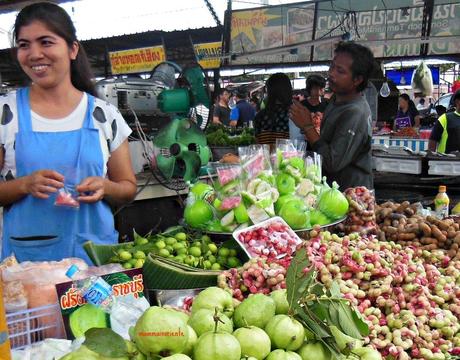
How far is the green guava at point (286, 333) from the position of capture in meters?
1.16

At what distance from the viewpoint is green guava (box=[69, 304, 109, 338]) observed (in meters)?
1.39

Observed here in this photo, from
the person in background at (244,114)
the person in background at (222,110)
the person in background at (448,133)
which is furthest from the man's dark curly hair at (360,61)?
the person in background at (244,114)

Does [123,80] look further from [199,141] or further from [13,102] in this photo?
[13,102]

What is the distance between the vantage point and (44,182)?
1.82 metres

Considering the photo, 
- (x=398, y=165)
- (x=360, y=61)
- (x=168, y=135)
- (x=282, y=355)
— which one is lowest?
(x=398, y=165)

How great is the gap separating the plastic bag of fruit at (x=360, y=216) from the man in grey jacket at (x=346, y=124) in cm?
51

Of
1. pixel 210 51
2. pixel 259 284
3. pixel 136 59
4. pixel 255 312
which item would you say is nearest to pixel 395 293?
pixel 259 284

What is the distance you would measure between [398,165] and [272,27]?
4174 millimetres

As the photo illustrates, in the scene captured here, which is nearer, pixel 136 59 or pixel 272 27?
pixel 272 27

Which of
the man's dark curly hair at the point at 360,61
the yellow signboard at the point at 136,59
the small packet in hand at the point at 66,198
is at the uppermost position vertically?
the yellow signboard at the point at 136,59

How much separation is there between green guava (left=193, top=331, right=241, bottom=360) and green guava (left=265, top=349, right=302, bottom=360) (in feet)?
0.30

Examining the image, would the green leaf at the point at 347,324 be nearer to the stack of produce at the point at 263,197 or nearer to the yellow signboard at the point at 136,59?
the stack of produce at the point at 263,197

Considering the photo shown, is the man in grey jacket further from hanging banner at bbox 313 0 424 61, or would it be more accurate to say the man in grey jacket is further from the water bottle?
hanging banner at bbox 313 0 424 61

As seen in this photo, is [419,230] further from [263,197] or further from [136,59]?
[136,59]
